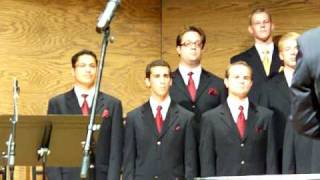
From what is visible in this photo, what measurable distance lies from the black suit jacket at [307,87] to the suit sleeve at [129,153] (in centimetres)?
250

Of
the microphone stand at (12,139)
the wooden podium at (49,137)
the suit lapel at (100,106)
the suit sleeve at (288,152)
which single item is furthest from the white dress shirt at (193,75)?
the microphone stand at (12,139)

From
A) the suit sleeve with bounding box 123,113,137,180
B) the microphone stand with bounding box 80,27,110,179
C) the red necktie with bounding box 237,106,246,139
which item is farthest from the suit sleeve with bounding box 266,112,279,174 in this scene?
the microphone stand with bounding box 80,27,110,179

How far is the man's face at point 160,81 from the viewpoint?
14.6ft

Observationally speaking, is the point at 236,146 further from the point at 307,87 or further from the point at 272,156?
the point at 307,87

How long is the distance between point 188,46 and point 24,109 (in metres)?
1.51

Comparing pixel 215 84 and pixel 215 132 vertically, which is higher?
pixel 215 84

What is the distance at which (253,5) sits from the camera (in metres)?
5.83

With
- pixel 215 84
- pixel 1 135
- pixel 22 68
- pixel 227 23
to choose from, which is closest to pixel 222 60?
pixel 227 23

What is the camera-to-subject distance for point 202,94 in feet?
15.3

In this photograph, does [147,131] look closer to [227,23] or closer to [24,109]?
[24,109]

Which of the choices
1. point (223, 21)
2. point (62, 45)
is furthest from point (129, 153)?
point (223, 21)

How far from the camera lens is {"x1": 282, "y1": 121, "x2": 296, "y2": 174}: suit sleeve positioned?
4289 millimetres

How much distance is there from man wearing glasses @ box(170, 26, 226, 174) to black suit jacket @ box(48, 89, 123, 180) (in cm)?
45

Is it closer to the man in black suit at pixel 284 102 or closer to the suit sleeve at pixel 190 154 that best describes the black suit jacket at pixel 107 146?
the suit sleeve at pixel 190 154
